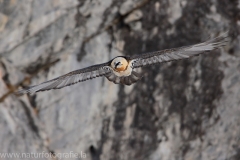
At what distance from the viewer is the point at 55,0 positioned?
850 inches

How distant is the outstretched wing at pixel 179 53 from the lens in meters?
18.4

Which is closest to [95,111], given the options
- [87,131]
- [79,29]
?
[87,131]

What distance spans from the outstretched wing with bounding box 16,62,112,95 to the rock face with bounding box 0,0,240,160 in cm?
235

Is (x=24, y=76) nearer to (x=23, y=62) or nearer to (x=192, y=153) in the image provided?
(x=23, y=62)

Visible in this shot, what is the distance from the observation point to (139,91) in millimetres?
22969

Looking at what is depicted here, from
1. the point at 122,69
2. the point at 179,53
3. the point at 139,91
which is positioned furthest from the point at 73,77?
the point at 139,91

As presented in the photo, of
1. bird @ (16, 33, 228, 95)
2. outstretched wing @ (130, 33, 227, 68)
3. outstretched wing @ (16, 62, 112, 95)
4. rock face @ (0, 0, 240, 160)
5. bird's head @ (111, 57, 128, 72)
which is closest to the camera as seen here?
outstretched wing @ (130, 33, 227, 68)

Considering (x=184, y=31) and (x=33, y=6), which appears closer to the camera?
(x=33, y=6)

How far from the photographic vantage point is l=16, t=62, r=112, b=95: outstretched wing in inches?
760

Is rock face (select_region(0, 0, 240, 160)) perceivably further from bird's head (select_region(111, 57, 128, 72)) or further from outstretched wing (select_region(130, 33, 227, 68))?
outstretched wing (select_region(130, 33, 227, 68))

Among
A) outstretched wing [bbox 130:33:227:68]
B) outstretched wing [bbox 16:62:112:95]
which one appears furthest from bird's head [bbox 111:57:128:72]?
outstretched wing [bbox 16:62:112:95]

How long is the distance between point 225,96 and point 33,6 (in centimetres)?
481

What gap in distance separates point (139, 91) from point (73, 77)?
3572 millimetres

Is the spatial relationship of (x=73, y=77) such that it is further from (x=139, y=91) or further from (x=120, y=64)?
(x=139, y=91)
